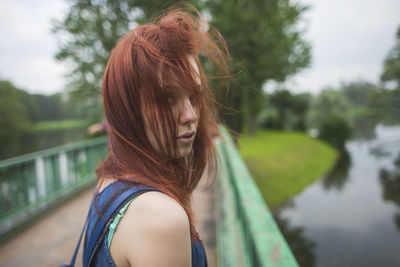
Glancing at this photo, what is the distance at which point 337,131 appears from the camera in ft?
82.7

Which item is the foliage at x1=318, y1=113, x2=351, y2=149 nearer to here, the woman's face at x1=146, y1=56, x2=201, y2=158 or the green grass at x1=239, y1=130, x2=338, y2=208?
the green grass at x1=239, y1=130, x2=338, y2=208

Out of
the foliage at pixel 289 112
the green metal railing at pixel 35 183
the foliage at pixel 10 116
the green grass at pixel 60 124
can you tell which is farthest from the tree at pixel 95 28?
the green grass at pixel 60 124

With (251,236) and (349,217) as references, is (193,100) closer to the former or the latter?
(251,236)

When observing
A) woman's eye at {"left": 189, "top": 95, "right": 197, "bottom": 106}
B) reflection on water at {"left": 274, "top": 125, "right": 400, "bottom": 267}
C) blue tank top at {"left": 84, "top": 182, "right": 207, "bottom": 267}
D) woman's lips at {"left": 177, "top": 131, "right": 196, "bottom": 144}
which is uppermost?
woman's eye at {"left": 189, "top": 95, "right": 197, "bottom": 106}

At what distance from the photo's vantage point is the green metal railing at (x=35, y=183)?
12.3ft

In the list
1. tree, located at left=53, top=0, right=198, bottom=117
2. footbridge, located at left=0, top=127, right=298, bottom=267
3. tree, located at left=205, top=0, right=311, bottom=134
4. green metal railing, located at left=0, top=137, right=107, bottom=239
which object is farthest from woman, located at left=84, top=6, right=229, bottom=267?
tree, located at left=205, top=0, right=311, bottom=134

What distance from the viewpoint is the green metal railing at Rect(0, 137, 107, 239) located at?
3742 millimetres

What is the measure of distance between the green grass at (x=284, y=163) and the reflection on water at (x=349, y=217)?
701 millimetres

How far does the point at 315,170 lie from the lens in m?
17.6

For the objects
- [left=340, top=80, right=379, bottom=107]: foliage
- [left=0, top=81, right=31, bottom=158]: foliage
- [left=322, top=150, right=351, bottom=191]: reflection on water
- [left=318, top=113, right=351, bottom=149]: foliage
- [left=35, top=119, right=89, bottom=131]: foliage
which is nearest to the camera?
[left=322, top=150, right=351, bottom=191]: reflection on water

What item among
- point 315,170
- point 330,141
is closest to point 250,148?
point 315,170

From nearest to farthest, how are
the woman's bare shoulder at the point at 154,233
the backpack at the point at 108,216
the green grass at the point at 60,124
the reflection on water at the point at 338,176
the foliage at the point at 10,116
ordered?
1. the woman's bare shoulder at the point at 154,233
2. the backpack at the point at 108,216
3. the reflection on water at the point at 338,176
4. the foliage at the point at 10,116
5. the green grass at the point at 60,124

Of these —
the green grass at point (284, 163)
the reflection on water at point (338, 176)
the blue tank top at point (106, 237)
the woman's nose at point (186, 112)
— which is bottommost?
the reflection on water at point (338, 176)

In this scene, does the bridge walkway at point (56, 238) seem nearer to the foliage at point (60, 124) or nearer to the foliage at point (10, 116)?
the foliage at point (10, 116)
